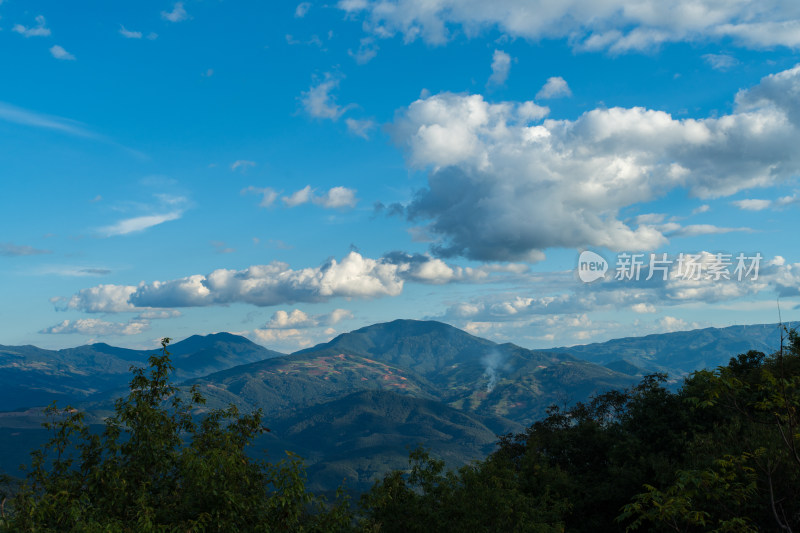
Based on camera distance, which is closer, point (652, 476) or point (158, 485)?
Result: point (158, 485)

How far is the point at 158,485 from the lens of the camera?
72.1ft

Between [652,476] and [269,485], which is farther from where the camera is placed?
[652,476]

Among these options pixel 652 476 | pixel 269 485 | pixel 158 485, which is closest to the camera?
pixel 158 485

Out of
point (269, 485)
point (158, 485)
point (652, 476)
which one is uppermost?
point (158, 485)

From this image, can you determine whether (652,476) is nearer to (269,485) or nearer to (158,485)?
(269,485)

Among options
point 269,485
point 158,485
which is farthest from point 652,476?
point 158,485

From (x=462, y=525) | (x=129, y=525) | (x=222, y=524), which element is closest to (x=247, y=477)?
(x=222, y=524)

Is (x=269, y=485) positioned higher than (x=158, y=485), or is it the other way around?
(x=158, y=485)

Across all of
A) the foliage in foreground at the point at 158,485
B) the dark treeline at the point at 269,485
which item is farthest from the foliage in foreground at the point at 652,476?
the foliage in foreground at the point at 158,485

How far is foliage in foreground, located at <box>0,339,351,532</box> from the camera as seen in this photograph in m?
18.0

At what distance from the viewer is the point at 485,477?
4400 cm

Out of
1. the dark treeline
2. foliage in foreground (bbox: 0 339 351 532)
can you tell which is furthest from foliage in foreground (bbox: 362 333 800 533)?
foliage in foreground (bbox: 0 339 351 532)

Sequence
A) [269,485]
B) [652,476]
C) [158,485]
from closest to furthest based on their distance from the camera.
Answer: [158,485]
[269,485]
[652,476]

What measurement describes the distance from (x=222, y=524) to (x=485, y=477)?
A: 101 ft
